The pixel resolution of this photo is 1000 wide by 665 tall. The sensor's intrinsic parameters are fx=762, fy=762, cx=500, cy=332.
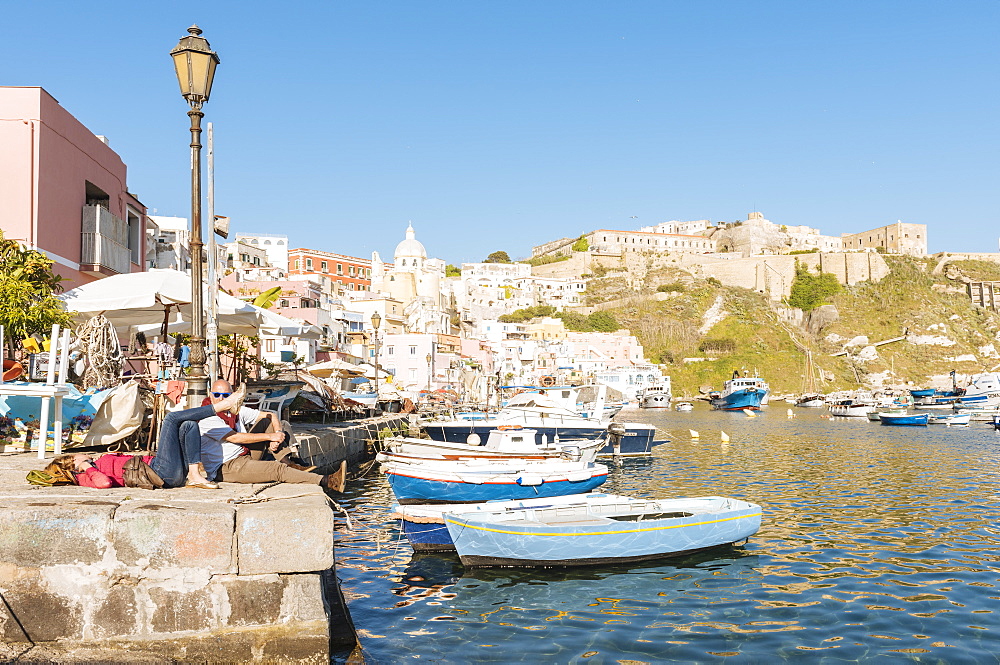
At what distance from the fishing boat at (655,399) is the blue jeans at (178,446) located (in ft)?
278

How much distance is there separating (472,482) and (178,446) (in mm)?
9833

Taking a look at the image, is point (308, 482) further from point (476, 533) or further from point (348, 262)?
point (348, 262)

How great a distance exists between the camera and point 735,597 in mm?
11250

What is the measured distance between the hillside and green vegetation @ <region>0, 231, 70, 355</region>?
100941 mm

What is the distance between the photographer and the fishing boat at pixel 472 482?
656 inches

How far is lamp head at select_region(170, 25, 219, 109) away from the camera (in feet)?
28.6

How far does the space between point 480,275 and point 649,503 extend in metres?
140

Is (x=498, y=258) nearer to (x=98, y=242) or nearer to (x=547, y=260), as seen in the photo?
(x=547, y=260)

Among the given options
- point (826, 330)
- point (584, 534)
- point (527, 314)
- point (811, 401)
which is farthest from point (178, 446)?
point (826, 330)

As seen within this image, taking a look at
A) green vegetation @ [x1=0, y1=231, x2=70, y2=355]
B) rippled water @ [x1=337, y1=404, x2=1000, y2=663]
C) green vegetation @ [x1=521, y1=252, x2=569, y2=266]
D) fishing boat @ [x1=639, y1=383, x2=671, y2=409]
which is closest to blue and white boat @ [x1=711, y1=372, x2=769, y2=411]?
fishing boat @ [x1=639, y1=383, x2=671, y2=409]

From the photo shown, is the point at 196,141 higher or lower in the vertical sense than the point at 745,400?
higher

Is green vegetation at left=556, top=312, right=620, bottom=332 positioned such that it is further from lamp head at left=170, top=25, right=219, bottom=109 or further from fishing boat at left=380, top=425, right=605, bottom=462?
lamp head at left=170, top=25, right=219, bottom=109

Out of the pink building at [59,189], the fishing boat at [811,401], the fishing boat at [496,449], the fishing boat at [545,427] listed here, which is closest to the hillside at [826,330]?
the fishing boat at [811,401]

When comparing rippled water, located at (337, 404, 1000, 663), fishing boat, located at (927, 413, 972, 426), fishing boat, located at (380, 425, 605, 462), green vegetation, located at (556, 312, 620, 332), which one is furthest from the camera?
green vegetation, located at (556, 312, 620, 332)
